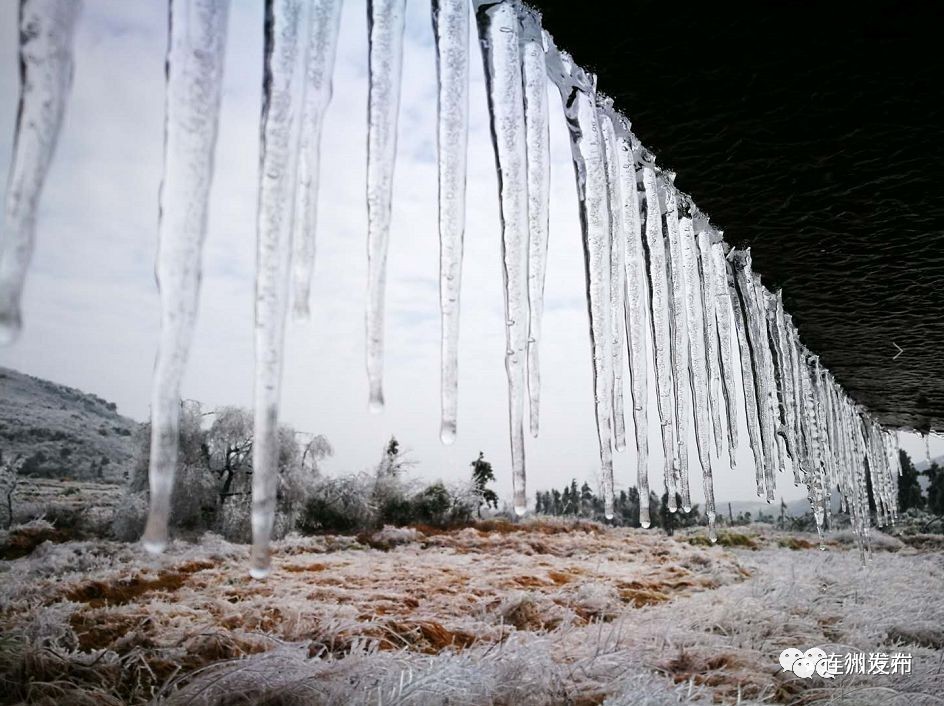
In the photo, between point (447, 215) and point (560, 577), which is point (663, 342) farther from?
point (560, 577)

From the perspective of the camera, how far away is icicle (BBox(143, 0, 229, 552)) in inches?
22.2

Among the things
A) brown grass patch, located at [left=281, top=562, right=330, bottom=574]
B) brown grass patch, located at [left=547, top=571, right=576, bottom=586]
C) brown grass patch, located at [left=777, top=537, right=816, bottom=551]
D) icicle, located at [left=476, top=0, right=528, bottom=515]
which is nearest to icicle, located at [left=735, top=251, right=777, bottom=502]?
icicle, located at [left=476, top=0, right=528, bottom=515]

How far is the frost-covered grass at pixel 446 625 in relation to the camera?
2.40 meters

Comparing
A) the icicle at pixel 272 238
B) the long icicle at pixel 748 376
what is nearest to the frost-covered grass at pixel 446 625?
the long icicle at pixel 748 376

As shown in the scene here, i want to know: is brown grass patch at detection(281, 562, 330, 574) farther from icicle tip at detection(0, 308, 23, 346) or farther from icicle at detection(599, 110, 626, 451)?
icicle tip at detection(0, 308, 23, 346)

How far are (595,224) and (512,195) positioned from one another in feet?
1.03

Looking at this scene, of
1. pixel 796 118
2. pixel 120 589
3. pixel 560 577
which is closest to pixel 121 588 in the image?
pixel 120 589

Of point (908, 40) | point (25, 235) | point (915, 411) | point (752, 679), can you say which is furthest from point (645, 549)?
point (25, 235)

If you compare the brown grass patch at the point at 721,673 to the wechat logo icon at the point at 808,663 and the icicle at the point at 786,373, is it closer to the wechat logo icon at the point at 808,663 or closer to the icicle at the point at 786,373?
the wechat logo icon at the point at 808,663

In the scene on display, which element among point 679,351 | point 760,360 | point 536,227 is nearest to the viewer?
point 536,227

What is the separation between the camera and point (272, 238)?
659 mm

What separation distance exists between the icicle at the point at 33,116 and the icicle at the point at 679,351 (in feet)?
4.74

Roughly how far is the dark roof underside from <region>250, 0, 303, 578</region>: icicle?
428 mm

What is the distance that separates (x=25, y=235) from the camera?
0.47 meters
